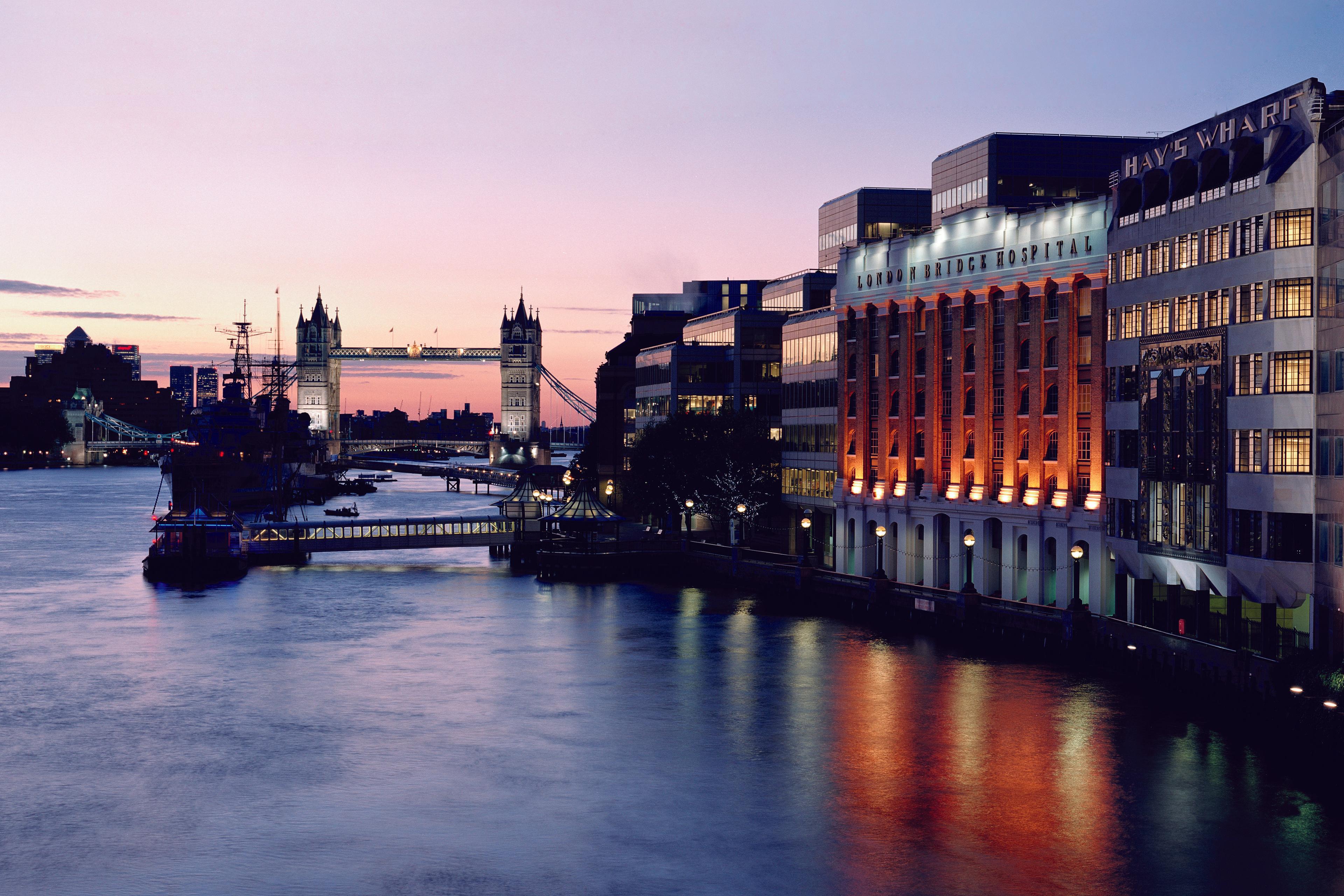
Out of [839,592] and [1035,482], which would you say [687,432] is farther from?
[1035,482]

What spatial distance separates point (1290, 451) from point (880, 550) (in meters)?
38.3

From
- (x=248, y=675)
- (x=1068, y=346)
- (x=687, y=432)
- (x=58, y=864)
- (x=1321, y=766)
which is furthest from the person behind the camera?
(x=687, y=432)

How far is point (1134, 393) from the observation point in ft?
224

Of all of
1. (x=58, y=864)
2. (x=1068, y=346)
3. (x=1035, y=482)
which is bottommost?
(x=58, y=864)

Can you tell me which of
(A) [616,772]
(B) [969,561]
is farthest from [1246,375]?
(A) [616,772]

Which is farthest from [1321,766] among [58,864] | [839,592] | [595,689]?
[839,592]

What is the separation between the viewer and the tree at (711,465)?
10900 cm

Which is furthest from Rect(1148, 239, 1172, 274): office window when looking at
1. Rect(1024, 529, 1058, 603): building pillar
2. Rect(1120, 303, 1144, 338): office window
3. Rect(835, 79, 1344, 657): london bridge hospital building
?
Rect(1024, 529, 1058, 603): building pillar

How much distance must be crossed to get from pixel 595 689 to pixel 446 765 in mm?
14789

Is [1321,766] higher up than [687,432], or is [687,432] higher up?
[687,432]

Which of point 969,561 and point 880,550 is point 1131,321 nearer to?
point 969,561

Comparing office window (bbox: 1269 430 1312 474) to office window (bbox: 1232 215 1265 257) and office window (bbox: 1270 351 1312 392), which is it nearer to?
office window (bbox: 1270 351 1312 392)

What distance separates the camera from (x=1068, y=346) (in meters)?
75.7

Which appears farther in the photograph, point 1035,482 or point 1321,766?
point 1035,482
